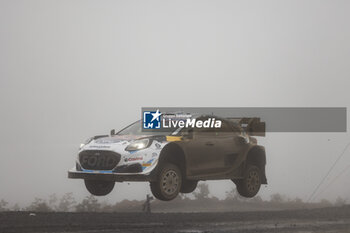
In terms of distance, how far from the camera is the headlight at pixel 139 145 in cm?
1462

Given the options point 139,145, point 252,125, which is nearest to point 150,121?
point 139,145

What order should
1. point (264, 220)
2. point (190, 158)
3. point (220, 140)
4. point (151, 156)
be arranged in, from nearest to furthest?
point (151, 156) → point (190, 158) → point (220, 140) → point (264, 220)

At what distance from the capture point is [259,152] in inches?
719

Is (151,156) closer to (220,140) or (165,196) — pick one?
(165,196)

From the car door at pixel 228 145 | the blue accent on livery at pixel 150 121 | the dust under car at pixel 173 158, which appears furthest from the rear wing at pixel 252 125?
the blue accent on livery at pixel 150 121

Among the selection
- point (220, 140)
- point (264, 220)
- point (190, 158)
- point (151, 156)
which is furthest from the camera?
point (264, 220)

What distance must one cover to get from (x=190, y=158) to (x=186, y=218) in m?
2.73

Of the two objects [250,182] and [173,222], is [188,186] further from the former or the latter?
[250,182]

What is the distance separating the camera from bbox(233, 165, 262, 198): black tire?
17.7 meters

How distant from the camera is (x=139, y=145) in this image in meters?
14.7

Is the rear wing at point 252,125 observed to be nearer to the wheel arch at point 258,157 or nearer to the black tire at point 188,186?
the wheel arch at point 258,157

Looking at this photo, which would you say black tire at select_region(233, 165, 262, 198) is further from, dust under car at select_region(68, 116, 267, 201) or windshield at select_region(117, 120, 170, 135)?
windshield at select_region(117, 120, 170, 135)

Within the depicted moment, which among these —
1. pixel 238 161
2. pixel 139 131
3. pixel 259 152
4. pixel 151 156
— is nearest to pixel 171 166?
pixel 151 156

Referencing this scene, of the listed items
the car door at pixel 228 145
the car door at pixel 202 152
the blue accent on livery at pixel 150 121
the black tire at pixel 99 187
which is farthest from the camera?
the car door at pixel 228 145
